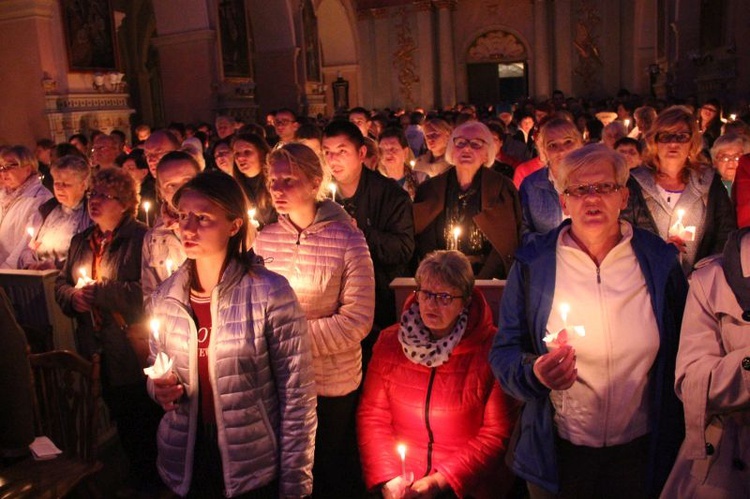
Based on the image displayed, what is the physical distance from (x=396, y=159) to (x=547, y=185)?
6.87ft

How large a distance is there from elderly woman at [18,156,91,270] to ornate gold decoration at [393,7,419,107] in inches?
923

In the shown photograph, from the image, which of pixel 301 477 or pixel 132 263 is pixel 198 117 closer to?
pixel 132 263

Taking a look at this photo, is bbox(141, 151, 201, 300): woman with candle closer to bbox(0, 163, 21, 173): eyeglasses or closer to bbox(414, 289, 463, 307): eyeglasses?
→ bbox(414, 289, 463, 307): eyeglasses

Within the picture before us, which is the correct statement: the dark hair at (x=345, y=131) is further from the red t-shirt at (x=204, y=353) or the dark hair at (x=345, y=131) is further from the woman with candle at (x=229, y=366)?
the red t-shirt at (x=204, y=353)

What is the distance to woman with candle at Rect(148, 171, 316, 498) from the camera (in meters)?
2.50

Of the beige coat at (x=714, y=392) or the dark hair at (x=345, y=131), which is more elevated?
the dark hair at (x=345, y=131)

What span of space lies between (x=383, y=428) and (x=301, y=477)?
21.8 inches

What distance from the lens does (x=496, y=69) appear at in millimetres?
28031

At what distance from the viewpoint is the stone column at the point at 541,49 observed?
25688 millimetres

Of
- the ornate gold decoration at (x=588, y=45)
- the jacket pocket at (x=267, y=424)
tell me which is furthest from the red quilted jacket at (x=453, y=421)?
the ornate gold decoration at (x=588, y=45)

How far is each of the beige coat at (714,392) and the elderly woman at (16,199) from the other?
463 cm

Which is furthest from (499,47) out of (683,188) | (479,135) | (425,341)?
(425,341)

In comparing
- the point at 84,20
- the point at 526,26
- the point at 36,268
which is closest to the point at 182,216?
the point at 36,268

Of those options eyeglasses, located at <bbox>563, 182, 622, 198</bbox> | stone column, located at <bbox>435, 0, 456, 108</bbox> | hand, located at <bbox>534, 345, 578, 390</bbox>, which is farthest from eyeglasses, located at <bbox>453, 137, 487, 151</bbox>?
stone column, located at <bbox>435, 0, 456, 108</bbox>
